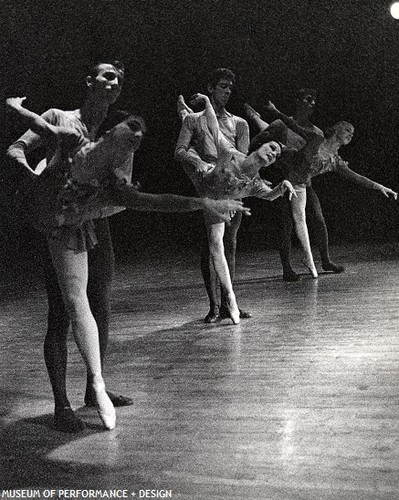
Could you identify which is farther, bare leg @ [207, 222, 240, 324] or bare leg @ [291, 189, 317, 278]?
bare leg @ [291, 189, 317, 278]

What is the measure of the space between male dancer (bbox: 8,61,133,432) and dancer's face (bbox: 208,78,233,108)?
186 centimetres

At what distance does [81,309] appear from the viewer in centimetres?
306

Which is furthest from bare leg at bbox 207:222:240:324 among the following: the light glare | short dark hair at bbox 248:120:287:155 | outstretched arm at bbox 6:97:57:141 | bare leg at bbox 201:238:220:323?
the light glare

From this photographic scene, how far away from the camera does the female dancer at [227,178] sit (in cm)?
403

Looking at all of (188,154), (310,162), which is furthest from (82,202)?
(310,162)

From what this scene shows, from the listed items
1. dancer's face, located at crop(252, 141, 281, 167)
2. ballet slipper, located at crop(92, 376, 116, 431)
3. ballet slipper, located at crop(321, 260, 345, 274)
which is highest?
dancer's face, located at crop(252, 141, 281, 167)

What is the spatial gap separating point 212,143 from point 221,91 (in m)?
0.32

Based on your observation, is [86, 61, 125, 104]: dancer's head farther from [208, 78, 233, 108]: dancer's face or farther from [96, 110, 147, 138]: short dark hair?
[208, 78, 233, 108]: dancer's face

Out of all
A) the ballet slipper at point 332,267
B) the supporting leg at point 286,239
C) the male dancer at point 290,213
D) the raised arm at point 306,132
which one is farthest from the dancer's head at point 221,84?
the ballet slipper at point 332,267

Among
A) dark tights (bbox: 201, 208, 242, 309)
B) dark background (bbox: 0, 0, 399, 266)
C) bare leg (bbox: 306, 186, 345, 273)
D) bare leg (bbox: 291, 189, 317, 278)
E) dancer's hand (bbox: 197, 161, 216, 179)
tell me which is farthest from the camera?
dark background (bbox: 0, 0, 399, 266)

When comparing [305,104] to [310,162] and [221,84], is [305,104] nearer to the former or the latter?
[310,162]

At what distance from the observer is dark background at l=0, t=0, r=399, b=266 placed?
998cm

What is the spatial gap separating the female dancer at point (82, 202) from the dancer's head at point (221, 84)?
6.62ft

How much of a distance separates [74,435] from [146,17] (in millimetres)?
8083
